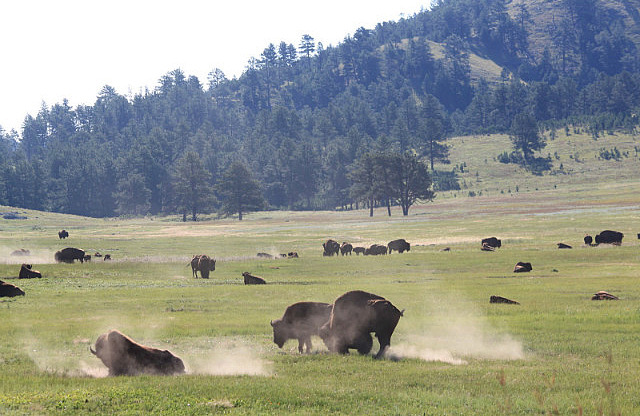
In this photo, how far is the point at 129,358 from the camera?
16.1 metres

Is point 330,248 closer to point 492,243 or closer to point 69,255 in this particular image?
point 492,243

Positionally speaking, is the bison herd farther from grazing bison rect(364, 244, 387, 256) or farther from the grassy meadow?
the grassy meadow

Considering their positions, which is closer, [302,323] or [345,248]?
[302,323]

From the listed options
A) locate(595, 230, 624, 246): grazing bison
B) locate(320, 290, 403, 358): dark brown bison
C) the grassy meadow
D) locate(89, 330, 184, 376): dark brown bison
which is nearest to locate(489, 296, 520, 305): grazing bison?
the grassy meadow

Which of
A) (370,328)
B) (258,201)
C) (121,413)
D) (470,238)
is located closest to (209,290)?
(370,328)

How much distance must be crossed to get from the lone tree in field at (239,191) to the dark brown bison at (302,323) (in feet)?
503

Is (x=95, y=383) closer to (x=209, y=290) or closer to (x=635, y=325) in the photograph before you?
(x=635, y=325)

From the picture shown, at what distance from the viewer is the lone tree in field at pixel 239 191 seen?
174 m

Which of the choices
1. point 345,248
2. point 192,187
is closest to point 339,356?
point 345,248

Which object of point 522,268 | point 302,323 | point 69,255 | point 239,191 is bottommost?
point 522,268

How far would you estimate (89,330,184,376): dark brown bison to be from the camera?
52.7 feet

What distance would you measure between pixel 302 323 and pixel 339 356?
67.9 inches

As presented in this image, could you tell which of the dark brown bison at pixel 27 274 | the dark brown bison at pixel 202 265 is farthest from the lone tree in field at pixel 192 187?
the dark brown bison at pixel 27 274

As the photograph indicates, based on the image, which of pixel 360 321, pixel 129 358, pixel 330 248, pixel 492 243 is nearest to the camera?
pixel 129 358
